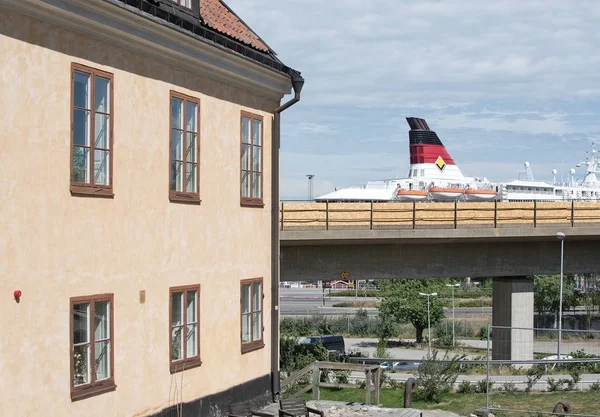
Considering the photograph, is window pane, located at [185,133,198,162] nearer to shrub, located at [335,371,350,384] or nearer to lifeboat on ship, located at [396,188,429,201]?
shrub, located at [335,371,350,384]

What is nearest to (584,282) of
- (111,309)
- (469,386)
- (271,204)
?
(469,386)

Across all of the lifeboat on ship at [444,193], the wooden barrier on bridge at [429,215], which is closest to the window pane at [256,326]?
the wooden barrier on bridge at [429,215]

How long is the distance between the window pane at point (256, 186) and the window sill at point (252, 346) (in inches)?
111

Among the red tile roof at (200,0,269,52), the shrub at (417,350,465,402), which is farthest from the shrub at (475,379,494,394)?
the red tile roof at (200,0,269,52)

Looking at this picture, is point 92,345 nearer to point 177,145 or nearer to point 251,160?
point 177,145

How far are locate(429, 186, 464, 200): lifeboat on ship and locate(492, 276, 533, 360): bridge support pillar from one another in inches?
2129

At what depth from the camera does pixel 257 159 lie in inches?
729

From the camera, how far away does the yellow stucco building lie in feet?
38.5

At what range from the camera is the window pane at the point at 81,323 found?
1266 cm

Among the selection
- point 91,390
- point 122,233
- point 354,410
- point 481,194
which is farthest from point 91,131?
point 481,194

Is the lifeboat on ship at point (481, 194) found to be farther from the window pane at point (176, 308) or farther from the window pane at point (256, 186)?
the window pane at point (176, 308)

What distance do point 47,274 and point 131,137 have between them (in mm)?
2748

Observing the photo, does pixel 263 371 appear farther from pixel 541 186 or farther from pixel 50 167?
pixel 541 186

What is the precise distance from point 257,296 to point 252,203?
6.07 feet
